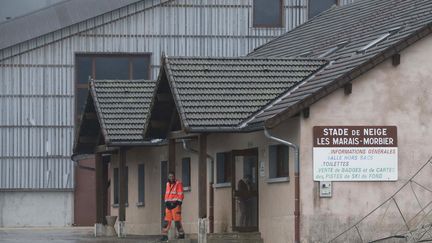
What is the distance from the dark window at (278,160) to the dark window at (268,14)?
77.0ft

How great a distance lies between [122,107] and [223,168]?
620 cm

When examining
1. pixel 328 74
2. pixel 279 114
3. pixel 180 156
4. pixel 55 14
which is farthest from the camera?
pixel 55 14

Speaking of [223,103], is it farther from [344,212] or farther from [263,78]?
[344,212]

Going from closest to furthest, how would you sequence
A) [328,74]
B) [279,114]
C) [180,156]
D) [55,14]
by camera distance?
[279,114] → [328,74] → [180,156] → [55,14]

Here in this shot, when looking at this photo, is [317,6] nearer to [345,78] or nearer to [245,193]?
[245,193]

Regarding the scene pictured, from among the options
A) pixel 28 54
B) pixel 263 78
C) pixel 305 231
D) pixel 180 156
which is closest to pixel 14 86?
pixel 28 54

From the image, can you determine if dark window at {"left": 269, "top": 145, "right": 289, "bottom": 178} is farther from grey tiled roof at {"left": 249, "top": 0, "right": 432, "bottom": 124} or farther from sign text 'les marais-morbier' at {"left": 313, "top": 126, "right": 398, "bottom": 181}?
sign text 'les marais-morbier' at {"left": 313, "top": 126, "right": 398, "bottom": 181}

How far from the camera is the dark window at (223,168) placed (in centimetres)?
3441

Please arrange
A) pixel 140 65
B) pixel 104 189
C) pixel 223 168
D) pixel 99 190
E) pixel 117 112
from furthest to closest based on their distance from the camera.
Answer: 1. pixel 140 65
2. pixel 104 189
3. pixel 99 190
4. pixel 117 112
5. pixel 223 168

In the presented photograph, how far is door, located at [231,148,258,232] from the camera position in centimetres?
3303

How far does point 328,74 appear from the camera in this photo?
31.3 m

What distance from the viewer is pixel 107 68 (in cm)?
5469

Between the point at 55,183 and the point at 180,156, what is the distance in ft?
55.2

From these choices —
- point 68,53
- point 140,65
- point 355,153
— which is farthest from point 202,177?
point 140,65
